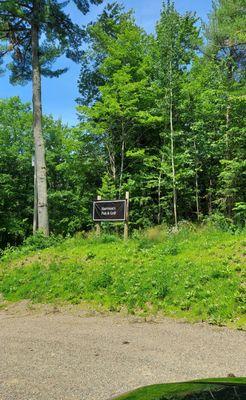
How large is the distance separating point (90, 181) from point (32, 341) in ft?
69.7

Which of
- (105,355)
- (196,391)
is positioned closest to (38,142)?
(105,355)

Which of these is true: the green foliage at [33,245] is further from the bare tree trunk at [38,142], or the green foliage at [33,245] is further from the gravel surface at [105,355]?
the gravel surface at [105,355]

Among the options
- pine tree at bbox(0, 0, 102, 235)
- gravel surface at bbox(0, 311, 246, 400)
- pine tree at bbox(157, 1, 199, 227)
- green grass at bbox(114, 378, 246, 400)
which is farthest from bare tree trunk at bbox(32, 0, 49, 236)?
green grass at bbox(114, 378, 246, 400)

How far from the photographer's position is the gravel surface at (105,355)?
4.63 meters

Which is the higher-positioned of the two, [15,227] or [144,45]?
[144,45]

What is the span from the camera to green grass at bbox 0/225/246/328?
8523 mm

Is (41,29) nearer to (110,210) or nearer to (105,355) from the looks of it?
(110,210)

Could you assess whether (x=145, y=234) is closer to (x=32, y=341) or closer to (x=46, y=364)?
(x=32, y=341)

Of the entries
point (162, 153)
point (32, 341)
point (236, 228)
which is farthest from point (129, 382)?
point (162, 153)

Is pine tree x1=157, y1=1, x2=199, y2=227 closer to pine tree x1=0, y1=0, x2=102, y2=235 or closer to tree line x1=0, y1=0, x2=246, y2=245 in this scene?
tree line x1=0, y1=0, x2=246, y2=245

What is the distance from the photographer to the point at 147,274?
10156mm

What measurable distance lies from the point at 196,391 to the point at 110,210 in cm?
1261

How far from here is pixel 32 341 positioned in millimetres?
6910

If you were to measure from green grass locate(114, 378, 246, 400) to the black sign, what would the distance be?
39.3ft
